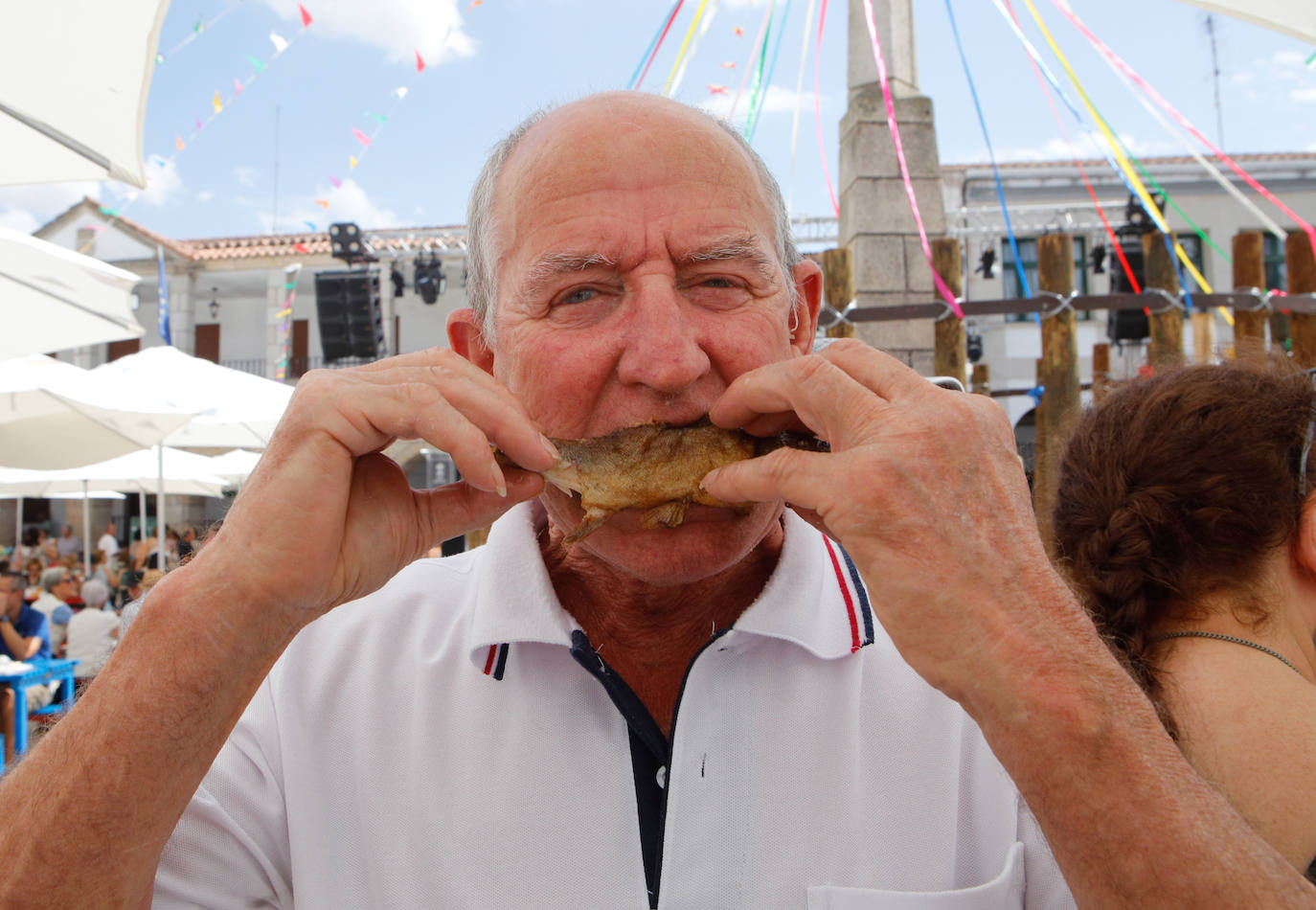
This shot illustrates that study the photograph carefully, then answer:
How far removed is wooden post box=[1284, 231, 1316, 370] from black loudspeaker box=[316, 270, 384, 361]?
17.6 metres

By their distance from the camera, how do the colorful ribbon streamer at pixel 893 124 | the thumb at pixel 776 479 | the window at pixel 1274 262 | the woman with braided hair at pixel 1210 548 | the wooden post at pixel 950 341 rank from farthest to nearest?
the window at pixel 1274 262 → the colorful ribbon streamer at pixel 893 124 → the wooden post at pixel 950 341 → the woman with braided hair at pixel 1210 548 → the thumb at pixel 776 479

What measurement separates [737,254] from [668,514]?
24.5 inches

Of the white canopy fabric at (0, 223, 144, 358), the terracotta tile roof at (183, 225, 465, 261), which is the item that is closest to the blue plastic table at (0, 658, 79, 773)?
the white canopy fabric at (0, 223, 144, 358)

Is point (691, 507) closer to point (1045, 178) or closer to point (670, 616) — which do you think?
point (670, 616)

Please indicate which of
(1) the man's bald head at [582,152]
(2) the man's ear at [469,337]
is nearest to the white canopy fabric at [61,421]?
(2) the man's ear at [469,337]

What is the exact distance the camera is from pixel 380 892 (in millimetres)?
1843

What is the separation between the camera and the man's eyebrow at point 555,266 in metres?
1.95

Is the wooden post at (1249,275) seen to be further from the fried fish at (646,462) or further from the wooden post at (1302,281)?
the fried fish at (646,462)

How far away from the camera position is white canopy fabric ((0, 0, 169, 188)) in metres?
4.27

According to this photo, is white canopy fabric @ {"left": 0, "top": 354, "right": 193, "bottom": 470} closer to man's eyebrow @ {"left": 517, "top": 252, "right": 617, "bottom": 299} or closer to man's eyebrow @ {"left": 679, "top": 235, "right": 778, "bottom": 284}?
man's eyebrow @ {"left": 517, "top": 252, "right": 617, "bottom": 299}

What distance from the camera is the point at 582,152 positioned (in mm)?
2041

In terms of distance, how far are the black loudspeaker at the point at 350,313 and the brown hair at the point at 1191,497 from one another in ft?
64.5

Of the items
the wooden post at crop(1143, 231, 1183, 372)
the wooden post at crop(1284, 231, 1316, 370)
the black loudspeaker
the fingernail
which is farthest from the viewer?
the black loudspeaker

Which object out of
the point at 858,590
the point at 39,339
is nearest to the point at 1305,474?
the point at 858,590
